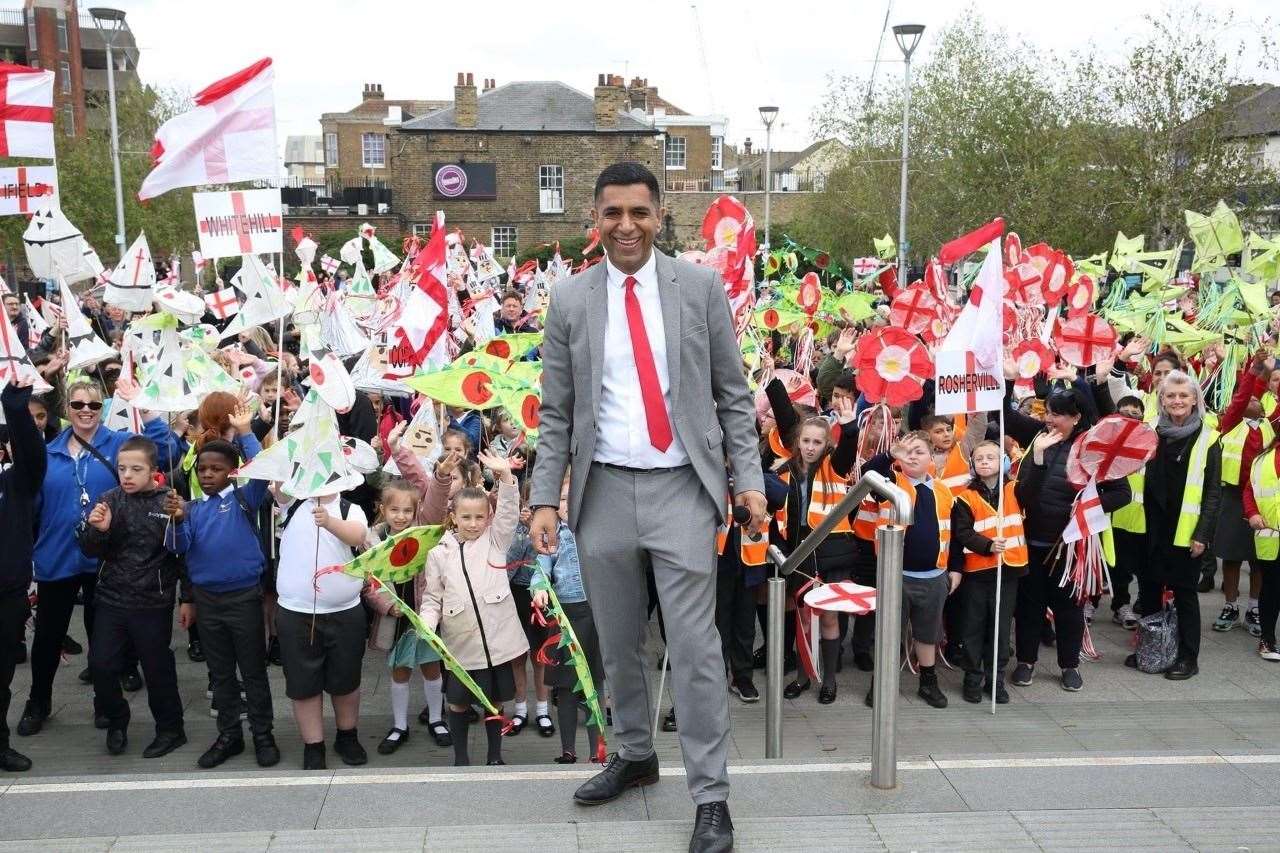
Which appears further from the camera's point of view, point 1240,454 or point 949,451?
point 1240,454

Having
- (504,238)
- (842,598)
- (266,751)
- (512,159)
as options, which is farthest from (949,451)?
(504,238)

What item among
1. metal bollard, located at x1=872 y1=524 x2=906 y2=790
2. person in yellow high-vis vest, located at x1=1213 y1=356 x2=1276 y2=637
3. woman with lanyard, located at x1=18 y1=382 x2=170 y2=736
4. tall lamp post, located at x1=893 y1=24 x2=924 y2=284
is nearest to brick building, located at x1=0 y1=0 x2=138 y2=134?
tall lamp post, located at x1=893 y1=24 x2=924 y2=284

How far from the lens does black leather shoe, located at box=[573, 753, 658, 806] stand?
3922mm

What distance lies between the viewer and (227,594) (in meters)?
5.87

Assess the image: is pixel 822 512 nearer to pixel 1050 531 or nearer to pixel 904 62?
pixel 1050 531

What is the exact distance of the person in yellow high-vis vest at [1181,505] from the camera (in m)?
7.09

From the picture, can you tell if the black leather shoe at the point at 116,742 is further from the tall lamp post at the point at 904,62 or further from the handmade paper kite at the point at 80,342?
the tall lamp post at the point at 904,62

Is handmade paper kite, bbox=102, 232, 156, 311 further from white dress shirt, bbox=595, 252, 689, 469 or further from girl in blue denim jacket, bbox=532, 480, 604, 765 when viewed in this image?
white dress shirt, bbox=595, 252, 689, 469

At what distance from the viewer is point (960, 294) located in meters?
15.5

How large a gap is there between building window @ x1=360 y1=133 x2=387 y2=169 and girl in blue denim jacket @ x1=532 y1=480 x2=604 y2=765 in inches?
2747

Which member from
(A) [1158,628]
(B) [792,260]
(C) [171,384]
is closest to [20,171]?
(C) [171,384]

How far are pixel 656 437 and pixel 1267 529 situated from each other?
515 cm

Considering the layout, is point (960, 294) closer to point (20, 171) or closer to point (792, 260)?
point (792, 260)

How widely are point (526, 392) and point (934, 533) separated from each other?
7.69 ft
